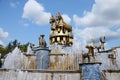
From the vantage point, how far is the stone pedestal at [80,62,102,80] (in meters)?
10.2

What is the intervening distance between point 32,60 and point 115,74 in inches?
324

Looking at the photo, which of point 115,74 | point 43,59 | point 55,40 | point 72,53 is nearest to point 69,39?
point 55,40

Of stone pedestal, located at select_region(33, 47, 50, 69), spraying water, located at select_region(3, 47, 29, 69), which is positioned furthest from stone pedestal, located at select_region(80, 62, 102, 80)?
spraying water, located at select_region(3, 47, 29, 69)

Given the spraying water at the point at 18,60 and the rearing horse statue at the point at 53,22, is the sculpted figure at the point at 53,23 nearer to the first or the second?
the rearing horse statue at the point at 53,22

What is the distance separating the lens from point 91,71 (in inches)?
406

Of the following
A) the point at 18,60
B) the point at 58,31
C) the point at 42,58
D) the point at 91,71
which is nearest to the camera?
the point at 91,71

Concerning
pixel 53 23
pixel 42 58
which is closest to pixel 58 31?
pixel 53 23

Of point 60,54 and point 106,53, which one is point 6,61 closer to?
point 60,54

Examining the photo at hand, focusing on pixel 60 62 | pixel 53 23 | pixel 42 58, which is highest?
pixel 53 23

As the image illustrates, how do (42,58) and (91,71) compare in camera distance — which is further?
(42,58)

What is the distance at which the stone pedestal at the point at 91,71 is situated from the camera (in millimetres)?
10227

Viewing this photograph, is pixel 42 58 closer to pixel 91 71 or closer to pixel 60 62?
pixel 60 62

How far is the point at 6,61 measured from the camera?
1750 cm

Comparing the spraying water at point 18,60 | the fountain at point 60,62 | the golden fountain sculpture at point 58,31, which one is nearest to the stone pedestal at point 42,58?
the fountain at point 60,62
